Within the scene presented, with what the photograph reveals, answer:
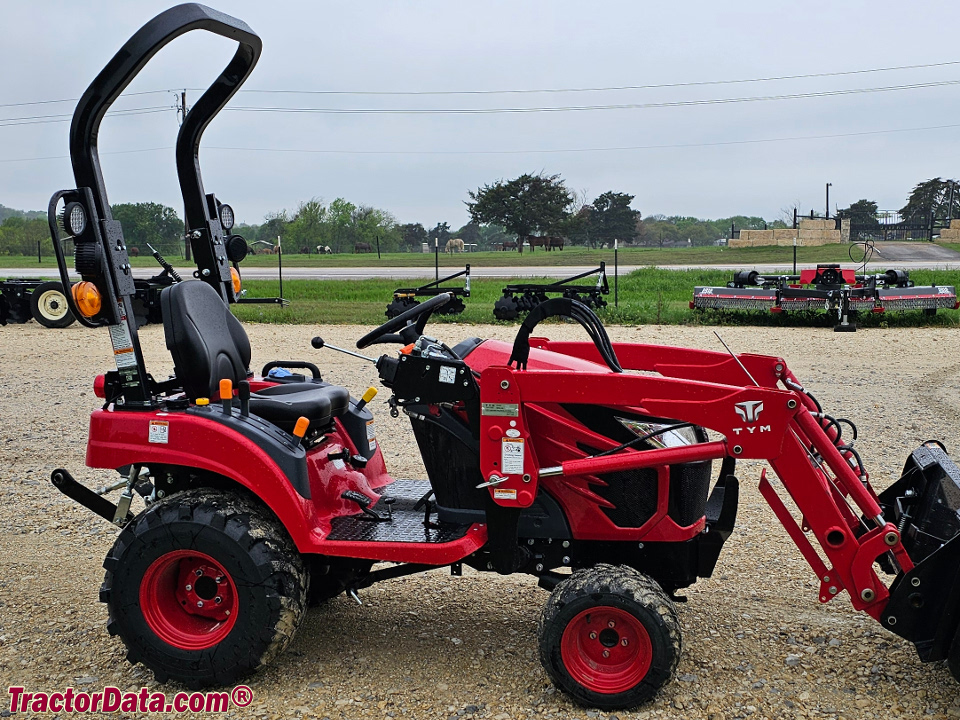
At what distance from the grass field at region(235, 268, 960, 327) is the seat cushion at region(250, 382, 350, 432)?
1223cm

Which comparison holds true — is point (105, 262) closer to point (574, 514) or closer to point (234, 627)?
point (234, 627)

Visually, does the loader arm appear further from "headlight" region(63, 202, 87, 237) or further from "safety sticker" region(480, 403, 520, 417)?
"headlight" region(63, 202, 87, 237)

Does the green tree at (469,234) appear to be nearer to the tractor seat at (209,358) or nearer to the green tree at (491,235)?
the green tree at (491,235)

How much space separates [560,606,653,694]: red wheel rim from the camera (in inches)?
134

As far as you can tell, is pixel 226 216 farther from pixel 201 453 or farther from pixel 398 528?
pixel 398 528

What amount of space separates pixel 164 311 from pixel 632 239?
5738cm

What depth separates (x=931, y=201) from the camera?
56.0 metres

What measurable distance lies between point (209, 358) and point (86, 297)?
0.58 meters

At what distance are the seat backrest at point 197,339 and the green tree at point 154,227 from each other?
Result: 1725 inches

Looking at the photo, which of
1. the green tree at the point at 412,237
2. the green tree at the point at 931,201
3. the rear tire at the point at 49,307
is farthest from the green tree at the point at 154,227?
the green tree at the point at 931,201

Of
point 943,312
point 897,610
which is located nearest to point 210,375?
point 897,610

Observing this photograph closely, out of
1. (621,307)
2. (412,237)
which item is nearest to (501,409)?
(621,307)

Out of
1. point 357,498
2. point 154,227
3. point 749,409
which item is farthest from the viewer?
point 154,227

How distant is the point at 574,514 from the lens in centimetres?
365
